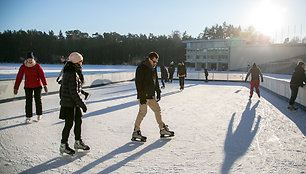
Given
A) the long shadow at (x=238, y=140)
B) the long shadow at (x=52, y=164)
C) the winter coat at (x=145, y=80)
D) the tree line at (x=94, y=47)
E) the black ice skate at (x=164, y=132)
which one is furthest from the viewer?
the tree line at (x=94, y=47)

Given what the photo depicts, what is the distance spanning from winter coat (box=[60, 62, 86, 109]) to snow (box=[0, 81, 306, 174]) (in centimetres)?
87

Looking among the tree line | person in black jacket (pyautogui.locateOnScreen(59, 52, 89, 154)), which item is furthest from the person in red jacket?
the tree line

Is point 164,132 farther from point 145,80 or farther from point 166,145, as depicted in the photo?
point 145,80

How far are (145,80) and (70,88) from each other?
4.48 ft

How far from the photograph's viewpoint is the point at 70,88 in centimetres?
344

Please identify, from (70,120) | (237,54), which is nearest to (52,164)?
(70,120)

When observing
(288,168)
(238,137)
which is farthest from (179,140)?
(288,168)

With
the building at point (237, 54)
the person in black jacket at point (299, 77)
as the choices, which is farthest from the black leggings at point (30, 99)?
A: the building at point (237, 54)

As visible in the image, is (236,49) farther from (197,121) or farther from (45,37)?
(45,37)

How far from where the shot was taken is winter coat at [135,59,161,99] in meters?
4.22

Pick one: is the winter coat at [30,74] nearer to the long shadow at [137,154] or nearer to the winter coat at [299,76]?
the long shadow at [137,154]

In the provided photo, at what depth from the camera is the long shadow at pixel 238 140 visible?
3.56m

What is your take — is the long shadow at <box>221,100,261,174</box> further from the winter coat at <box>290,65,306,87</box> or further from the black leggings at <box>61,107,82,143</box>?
the black leggings at <box>61,107,82,143</box>

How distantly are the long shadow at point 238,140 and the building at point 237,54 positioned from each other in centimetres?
4259
